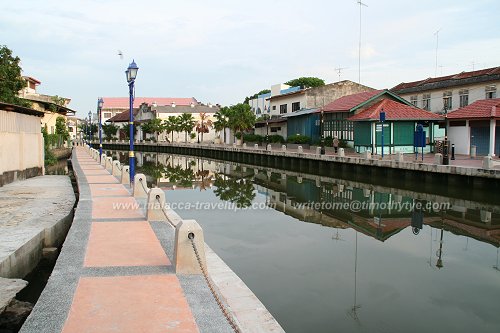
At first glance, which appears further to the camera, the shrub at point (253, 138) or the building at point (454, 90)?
the shrub at point (253, 138)

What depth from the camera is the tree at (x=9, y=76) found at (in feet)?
103

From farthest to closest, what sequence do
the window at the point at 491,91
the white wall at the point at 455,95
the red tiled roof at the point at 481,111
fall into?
the white wall at the point at 455,95 < the window at the point at 491,91 < the red tiled roof at the point at 481,111

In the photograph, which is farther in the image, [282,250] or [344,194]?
[344,194]

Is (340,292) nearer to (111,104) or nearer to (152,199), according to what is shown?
(152,199)

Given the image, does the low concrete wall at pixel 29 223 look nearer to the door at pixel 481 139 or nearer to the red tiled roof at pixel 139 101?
the door at pixel 481 139

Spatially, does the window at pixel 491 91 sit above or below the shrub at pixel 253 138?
above

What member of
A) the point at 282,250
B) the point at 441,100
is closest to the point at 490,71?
the point at 441,100

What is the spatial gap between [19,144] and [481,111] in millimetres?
28382

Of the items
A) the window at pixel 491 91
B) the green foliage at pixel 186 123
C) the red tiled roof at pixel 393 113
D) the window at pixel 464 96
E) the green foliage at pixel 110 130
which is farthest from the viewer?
the green foliage at pixel 110 130

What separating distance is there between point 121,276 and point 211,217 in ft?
33.2

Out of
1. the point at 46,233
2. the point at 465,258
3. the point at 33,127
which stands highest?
the point at 33,127

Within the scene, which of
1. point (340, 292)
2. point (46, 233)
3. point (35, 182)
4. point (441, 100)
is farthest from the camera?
point (441, 100)

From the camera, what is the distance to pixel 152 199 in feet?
38.4

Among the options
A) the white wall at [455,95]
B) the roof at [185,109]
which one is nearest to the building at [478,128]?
the white wall at [455,95]
